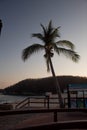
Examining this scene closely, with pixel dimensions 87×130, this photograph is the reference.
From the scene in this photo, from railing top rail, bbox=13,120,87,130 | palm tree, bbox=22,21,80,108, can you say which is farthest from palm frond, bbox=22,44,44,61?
railing top rail, bbox=13,120,87,130

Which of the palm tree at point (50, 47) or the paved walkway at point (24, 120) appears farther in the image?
the palm tree at point (50, 47)

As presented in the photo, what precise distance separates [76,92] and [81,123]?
52.8ft

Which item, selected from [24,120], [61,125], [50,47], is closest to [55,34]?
[50,47]

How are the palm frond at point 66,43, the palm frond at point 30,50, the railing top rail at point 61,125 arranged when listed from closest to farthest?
1. the railing top rail at point 61,125
2. the palm frond at point 30,50
3. the palm frond at point 66,43

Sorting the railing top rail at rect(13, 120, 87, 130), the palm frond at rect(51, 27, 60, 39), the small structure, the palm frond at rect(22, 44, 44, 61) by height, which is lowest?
the railing top rail at rect(13, 120, 87, 130)

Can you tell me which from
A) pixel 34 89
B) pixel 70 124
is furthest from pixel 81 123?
pixel 34 89

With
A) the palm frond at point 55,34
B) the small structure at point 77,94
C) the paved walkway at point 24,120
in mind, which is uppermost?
the palm frond at point 55,34

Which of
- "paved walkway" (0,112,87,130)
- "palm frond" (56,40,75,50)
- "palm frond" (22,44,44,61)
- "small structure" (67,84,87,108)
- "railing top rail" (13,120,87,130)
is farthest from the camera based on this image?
"palm frond" (56,40,75,50)

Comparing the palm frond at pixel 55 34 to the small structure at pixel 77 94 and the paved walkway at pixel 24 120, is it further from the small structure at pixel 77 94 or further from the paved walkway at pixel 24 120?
the paved walkway at pixel 24 120

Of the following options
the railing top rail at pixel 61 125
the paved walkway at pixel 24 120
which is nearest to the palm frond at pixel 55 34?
the paved walkway at pixel 24 120

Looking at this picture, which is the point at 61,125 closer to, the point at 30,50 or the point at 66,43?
the point at 30,50

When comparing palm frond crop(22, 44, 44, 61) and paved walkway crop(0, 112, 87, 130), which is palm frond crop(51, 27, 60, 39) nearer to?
palm frond crop(22, 44, 44, 61)

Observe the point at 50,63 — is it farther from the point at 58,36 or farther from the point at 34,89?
the point at 34,89

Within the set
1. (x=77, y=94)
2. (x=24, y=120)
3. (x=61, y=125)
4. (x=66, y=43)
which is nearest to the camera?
(x=61, y=125)
